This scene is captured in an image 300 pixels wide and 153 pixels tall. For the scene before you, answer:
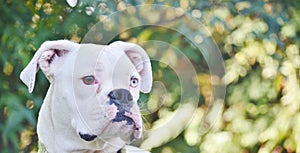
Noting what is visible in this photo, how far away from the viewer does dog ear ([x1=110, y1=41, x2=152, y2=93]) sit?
7.09 ft

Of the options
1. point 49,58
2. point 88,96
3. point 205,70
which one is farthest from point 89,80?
point 205,70

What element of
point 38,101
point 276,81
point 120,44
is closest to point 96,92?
point 120,44

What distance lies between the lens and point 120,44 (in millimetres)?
2152

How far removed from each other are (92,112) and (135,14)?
731 millimetres

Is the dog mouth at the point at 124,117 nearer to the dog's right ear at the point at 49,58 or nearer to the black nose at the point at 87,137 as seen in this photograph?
the black nose at the point at 87,137

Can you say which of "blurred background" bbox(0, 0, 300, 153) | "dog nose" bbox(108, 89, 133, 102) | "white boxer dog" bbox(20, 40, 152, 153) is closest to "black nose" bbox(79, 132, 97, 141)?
"white boxer dog" bbox(20, 40, 152, 153)

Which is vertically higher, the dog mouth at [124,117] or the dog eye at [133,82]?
the dog eye at [133,82]

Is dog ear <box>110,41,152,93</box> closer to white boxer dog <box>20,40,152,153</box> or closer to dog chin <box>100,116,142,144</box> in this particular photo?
white boxer dog <box>20,40,152,153</box>

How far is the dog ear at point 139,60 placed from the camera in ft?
7.09

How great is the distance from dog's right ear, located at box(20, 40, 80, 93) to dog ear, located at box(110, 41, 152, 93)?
5.6 inches

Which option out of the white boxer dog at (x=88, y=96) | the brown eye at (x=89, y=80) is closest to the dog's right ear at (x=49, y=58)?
the white boxer dog at (x=88, y=96)

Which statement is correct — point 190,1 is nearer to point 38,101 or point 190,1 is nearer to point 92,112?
point 38,101

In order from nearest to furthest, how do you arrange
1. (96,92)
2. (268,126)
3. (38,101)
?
(96,92)
(38,101)
(268,126)

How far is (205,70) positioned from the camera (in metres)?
2.79
